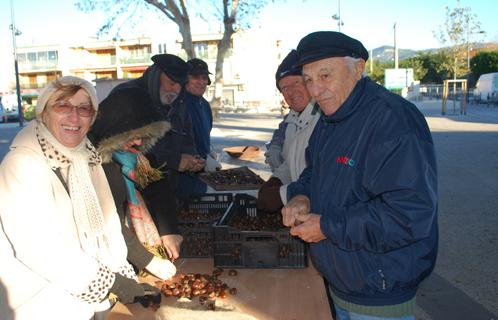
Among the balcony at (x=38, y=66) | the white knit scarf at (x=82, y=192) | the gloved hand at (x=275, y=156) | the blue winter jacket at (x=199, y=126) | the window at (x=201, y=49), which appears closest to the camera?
the white knit scarf at (x=82, y=192)

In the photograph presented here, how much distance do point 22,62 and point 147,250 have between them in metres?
69.4

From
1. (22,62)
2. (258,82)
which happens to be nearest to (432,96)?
(258,82)

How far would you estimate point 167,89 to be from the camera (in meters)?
3.62

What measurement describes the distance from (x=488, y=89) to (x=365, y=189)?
3664 cm

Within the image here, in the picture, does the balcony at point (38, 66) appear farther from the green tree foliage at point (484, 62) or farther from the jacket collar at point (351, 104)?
the jacket collar at point (351, 104)

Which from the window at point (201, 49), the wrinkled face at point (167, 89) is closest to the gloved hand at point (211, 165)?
the wrinkled face at point (167, 89)

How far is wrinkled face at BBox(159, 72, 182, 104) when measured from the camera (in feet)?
11.7

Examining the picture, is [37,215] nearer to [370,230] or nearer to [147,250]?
[147,250]

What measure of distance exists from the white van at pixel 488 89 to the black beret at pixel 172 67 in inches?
1281

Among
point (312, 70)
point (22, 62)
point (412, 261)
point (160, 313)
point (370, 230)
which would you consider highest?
point (22, 62)

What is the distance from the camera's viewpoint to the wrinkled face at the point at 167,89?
11.7 feet

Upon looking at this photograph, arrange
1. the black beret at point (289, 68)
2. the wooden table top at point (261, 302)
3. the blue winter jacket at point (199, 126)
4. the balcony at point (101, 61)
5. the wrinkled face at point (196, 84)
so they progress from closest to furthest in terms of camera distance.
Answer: the wooden table top at point (261, 302) < the black beret at point (289, 68) < the blue winter jacket at point (199, 126) < the wrinkled face at point (196, 84) < the balcony at point (101, 61)

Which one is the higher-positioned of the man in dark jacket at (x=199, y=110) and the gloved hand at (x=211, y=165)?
the man in dark jacket at (x=199, y=110)

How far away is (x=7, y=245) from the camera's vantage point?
1.85 m
